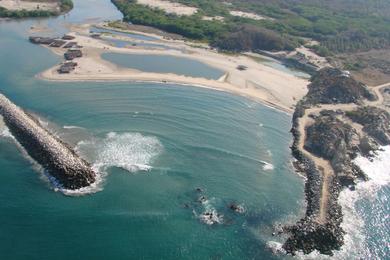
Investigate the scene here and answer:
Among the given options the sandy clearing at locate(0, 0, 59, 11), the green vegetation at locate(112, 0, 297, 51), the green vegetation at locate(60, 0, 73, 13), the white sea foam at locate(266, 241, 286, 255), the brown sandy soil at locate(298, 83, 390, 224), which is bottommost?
the white sea foam at locate(266, 241, 286, 255)

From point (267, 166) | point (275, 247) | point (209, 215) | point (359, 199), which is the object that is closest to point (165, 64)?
point (267, 166)

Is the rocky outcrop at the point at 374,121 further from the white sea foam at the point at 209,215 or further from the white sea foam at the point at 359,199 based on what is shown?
the white sea foam at the point at 209,215

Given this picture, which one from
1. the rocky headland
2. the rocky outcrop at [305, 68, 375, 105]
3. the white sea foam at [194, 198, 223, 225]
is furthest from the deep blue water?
Answer: the rocky outcrop at [305, 68, 375, 105]

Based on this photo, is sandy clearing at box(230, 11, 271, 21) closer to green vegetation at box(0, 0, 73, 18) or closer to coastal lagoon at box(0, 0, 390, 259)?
green vegetation at box(0, 0, 73, 18)

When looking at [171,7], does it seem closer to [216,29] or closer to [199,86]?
[216,29]

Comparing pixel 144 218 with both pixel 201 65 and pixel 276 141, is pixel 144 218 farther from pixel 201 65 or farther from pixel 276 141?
pixel 201 65

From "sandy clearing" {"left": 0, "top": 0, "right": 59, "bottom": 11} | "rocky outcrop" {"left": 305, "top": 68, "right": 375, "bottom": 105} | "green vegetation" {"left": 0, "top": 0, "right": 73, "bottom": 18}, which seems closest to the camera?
"rocky outcrop" {"left": 305, "top": 68, "right": 375, "bottom": 105}
